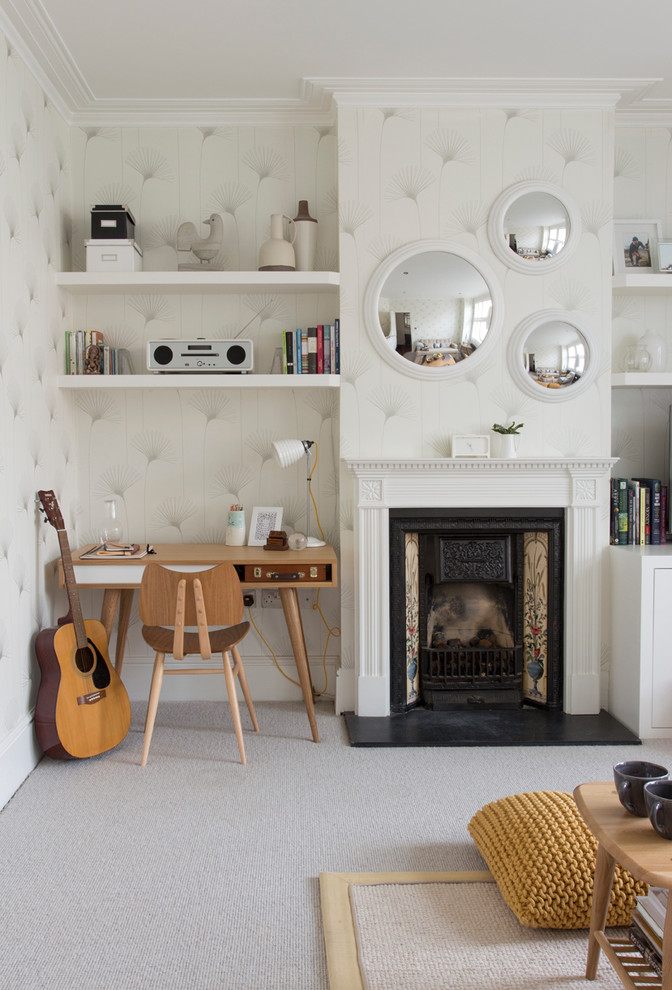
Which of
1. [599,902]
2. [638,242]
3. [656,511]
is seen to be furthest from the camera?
[638,242]

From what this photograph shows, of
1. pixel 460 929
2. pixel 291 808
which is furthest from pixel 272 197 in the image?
pixel 460 929

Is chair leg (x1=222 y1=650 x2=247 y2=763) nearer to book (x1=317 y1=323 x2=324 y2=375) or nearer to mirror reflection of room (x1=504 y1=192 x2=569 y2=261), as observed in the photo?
book (x1=317 y1=323 x2=324 y2=375)

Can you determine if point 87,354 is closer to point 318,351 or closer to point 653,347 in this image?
point 318,351

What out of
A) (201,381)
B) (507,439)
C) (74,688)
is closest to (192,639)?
(74,688)

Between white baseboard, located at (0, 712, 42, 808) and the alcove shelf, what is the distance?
1357mm

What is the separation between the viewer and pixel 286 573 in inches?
120

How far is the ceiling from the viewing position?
262 centimetres

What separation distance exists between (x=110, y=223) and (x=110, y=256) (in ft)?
0.46

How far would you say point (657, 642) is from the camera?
3.07m

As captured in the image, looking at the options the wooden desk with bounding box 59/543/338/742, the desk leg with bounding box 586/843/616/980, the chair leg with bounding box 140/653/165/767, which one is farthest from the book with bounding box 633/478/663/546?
the chair leg with bounding box 140/653/165/767

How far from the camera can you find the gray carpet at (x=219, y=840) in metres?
1.76

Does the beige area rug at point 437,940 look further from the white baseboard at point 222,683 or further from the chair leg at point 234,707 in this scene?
the white baseboard at point 222,683

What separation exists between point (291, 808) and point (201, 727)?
0.82 metres

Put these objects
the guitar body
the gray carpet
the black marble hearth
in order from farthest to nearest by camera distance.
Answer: the black marble hearth, the guitar body, the gray carpet
